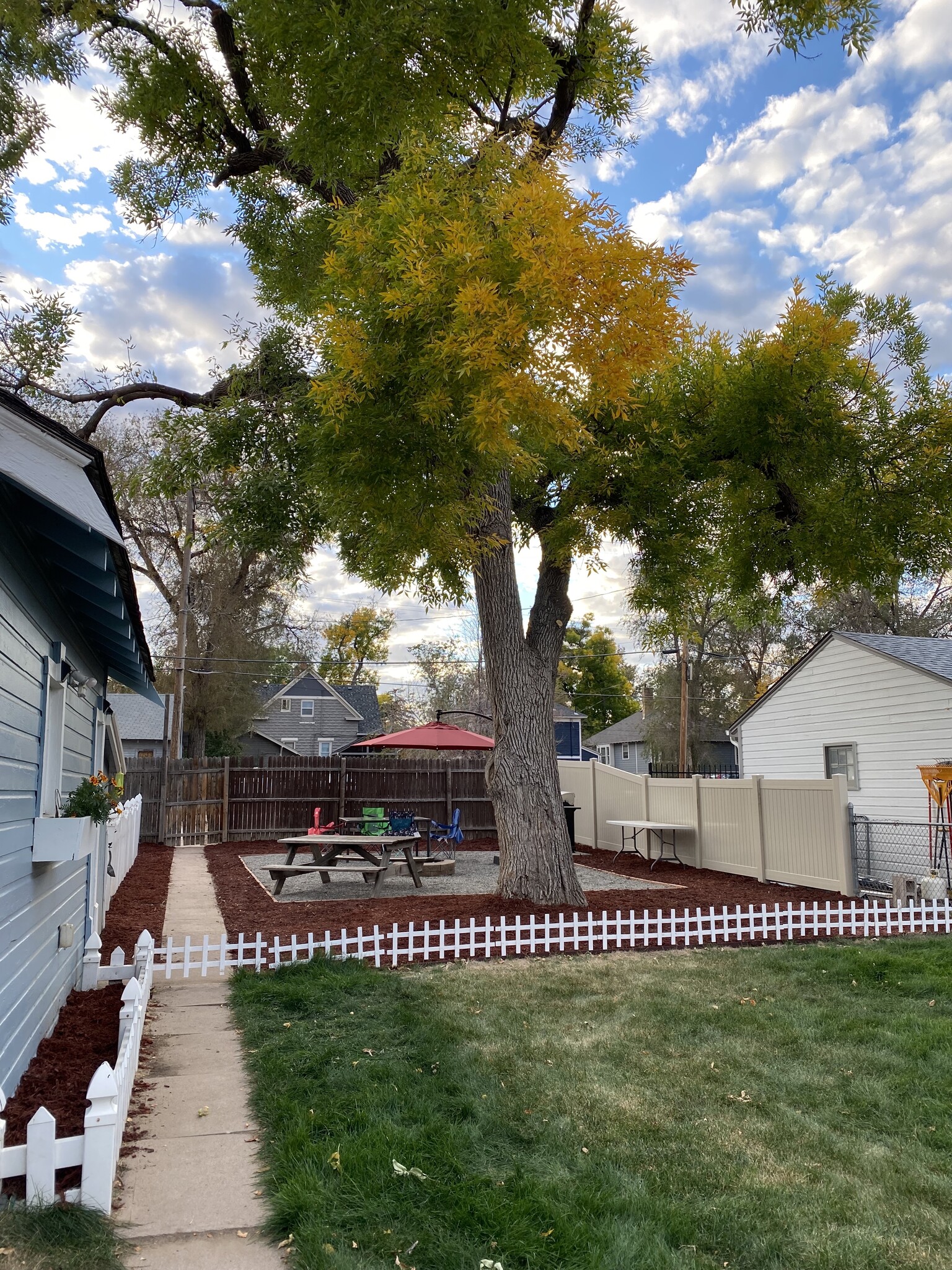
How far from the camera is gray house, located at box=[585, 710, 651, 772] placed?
158 feet

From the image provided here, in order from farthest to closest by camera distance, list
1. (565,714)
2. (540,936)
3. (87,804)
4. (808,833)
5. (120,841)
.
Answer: (565,714)
(808,833)
(120,841)
(540,936)
(87,804)

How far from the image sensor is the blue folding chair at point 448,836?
54.6 feet

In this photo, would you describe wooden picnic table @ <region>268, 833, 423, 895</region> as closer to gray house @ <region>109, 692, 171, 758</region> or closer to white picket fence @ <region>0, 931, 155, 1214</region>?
white picket fence @ <region>0, 931, 155, 1214</region>

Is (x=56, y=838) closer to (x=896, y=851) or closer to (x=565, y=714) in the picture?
(x=896, y=851)

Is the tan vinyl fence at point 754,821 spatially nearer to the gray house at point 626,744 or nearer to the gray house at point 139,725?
the gray house at point 139,725

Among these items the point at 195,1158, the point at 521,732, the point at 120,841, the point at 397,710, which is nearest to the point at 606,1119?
the point at 195,1158

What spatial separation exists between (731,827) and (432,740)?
5668mm

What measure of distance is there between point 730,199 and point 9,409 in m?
9.09

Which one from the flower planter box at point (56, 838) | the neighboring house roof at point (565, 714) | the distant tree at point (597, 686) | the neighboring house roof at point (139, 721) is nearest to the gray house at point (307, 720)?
the neighboring house roof at point (139, 721)

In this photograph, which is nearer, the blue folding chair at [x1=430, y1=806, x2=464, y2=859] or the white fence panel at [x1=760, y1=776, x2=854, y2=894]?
the white fence panel at [x1=760, y1=776, x2=854, y2=894]

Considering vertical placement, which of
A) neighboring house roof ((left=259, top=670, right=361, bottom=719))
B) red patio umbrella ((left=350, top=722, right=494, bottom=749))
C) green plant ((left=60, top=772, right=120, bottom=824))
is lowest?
green plant ((left=60, top=772, right=120, bottom=824))

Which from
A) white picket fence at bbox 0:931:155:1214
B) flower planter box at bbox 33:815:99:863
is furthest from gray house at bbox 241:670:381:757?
white picket fence at bbox 0:931:155:1214

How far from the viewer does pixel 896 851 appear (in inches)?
567

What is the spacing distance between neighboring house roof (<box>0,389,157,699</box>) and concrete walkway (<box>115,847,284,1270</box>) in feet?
7.84
